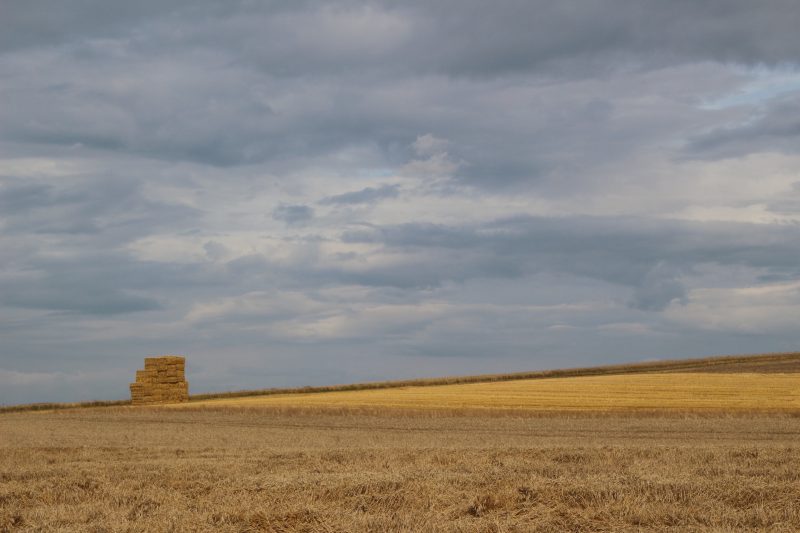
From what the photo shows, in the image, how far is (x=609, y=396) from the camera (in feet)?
104

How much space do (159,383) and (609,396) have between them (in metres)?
20.1

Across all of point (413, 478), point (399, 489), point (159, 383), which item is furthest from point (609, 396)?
point (399, 489)

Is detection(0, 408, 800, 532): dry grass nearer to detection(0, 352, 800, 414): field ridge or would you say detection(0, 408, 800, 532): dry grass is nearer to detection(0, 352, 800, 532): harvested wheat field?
detection(0, 352, 800, 532): harvested wheat field

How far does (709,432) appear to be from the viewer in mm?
22625

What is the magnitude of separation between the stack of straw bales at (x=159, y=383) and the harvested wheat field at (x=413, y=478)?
12.2 meters

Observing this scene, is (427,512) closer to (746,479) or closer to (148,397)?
(746,479)

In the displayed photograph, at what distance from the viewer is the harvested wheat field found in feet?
28.0

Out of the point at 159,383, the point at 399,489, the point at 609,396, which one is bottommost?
the point at 609,396

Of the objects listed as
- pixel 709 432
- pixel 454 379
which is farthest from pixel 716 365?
pixel 709 432

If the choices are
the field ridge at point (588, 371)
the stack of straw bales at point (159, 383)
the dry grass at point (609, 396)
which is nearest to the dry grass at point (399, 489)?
the dry grass at point (609, 396)

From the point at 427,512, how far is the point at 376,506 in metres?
0.64

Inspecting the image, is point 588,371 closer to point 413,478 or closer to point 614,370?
point 614,370

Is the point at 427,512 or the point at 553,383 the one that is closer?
the point at 427,512

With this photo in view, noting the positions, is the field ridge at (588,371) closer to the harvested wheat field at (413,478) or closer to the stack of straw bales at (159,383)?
the stack of straw bales at (159,383)
